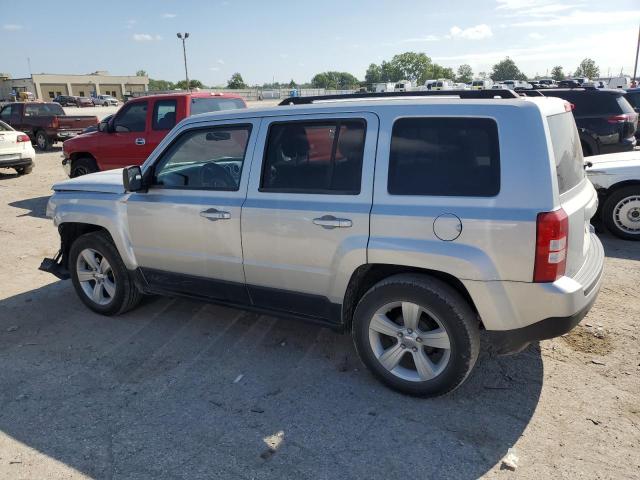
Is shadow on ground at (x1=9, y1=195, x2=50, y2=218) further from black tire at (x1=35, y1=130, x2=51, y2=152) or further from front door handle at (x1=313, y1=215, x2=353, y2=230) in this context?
black tire at (x1=35, y1=130, x2=51, y2=152)

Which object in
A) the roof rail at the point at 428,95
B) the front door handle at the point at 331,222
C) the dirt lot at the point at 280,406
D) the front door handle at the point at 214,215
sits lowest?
the dirt lot at the point at 280,406

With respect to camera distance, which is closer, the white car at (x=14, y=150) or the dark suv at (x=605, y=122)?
the dark suv at (x=605, y=122)

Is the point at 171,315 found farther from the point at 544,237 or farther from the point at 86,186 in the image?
the point at 544,237

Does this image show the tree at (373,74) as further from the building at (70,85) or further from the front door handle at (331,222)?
the front door handle at (331,222)

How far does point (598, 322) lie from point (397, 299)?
219 centimetres

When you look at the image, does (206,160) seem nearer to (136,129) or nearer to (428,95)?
(428,95)

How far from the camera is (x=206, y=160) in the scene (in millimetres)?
4016

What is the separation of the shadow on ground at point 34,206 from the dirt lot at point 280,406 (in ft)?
16.7

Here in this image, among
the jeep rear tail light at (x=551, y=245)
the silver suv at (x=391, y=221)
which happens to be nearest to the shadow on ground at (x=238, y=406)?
the silver suv at (x=391, y=221)

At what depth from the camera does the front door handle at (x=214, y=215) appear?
12.0 ft

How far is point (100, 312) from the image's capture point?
4684 millimetres

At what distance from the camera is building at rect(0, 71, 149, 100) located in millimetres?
88812

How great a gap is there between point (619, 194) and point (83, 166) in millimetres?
9310

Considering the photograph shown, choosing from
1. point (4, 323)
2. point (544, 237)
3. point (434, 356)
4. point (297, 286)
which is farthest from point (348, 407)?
point (4, 323)
